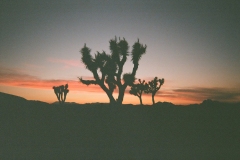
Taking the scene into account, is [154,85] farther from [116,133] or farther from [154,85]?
[116,133]

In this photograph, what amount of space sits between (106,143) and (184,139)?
12.6ft

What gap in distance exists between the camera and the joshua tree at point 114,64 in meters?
18.7

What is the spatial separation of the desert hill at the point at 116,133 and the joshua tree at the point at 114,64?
15.3ft

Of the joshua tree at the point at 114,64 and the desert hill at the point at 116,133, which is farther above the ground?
the joshua tree at the point at 114,64

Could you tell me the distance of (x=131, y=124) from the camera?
12289 mm

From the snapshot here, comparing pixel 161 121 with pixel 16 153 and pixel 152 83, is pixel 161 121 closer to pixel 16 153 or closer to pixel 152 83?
pixel 16 153

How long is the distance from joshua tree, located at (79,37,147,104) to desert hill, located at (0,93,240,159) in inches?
184

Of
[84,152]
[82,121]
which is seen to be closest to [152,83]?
[82,121]

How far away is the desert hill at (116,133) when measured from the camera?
784 centimetres

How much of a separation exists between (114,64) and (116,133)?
932 cm

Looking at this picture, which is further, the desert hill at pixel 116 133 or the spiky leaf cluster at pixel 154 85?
the spiky leaf cluster at pixel 154 85

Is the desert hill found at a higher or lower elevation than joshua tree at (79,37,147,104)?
lower

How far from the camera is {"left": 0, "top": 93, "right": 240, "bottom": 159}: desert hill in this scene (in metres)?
7.84

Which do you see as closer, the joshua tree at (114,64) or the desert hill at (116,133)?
the desert hill at (116,133)
